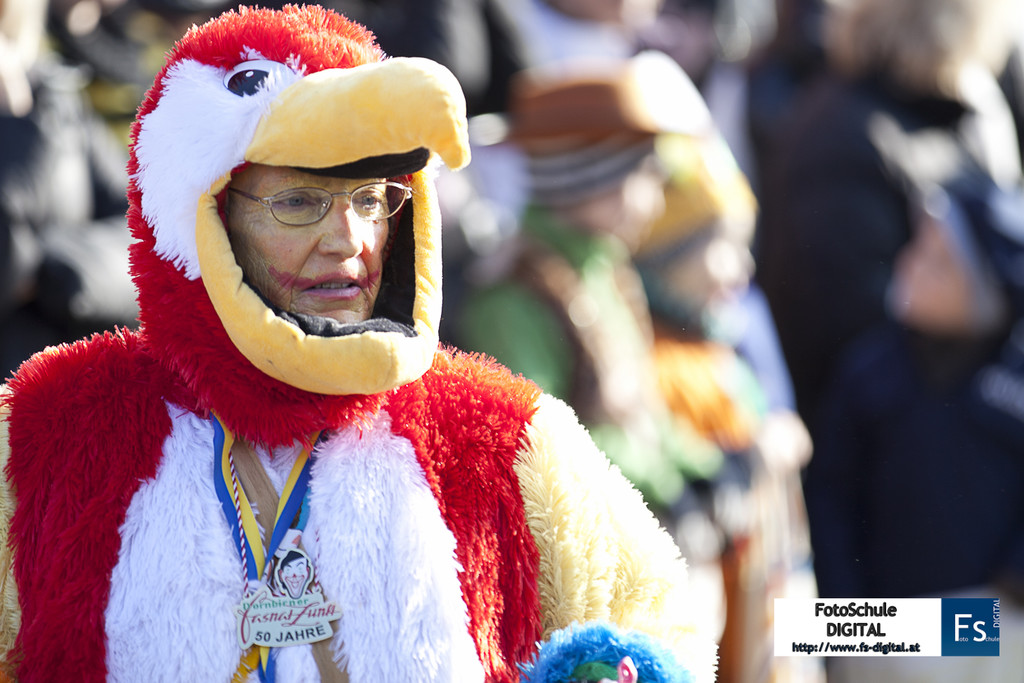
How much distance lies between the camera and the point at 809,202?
3992 mm

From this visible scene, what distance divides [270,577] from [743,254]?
2727 mm

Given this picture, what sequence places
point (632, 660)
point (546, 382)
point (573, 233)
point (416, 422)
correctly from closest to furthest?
point (632, 660)
point (416, 422)
point (546, 382)
point (573, 233)

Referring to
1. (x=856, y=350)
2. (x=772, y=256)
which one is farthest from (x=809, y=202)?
(x=856, y=350)

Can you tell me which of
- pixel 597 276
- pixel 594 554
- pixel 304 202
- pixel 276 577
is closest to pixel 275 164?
pixel 304 202

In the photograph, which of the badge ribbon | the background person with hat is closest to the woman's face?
the badge ribbon

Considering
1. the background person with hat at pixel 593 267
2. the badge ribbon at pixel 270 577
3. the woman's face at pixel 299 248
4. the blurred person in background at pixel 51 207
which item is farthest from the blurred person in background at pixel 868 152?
the badge ribbon at pixel 270 577

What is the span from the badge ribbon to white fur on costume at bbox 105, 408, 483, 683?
1 centimetres

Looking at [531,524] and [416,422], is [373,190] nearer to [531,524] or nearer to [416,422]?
[416,422]

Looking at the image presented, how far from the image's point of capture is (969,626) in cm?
341

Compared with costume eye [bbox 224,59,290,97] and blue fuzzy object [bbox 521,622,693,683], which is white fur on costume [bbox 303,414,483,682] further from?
costume eye [bbox 224,59,290,97]

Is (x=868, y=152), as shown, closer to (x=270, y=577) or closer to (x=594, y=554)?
(x=594, y=554)

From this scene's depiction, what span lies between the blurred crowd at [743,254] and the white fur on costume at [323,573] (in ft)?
3.91

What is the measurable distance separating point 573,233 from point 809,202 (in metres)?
0.92

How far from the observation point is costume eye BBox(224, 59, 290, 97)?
1757 mm
